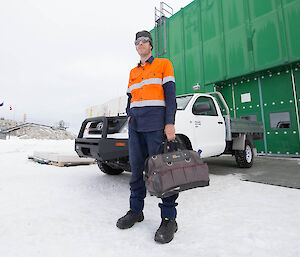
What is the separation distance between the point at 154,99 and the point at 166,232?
119 cm

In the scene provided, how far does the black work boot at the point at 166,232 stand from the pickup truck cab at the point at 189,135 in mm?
1213

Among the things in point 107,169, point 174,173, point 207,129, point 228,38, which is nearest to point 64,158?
point 107,169

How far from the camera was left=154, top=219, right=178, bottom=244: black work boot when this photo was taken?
1537 mm

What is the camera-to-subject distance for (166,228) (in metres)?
1.62

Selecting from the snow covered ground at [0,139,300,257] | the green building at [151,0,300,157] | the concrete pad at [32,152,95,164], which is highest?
the green building at [151,0,300,157]

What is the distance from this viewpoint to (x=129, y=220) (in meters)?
1.82

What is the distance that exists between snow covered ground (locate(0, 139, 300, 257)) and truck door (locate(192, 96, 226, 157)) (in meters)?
0.86

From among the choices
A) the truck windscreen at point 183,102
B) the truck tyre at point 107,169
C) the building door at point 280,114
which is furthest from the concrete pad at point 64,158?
the building door at point 280,114

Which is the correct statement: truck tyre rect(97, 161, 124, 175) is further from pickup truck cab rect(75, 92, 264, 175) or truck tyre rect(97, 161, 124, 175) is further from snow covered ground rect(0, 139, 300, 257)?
snow covered ground rect(0, 139, 300, 257)

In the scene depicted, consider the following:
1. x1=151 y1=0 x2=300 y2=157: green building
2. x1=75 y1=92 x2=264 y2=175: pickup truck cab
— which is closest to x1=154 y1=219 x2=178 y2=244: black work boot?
x1=75 y1=92 x2=264 y2=175: pickup truck cab

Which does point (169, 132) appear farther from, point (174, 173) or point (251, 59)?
point (251, 59)

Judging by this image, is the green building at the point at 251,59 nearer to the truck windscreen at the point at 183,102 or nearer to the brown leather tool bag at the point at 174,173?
the truck windscreen at the point at 183,102

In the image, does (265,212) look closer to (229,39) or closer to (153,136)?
(153,136)

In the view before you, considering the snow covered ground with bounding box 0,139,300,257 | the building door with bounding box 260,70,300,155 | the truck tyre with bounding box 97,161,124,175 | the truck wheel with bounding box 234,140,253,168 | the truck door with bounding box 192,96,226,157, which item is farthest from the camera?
the building door with bounding box 260,70,300,155
